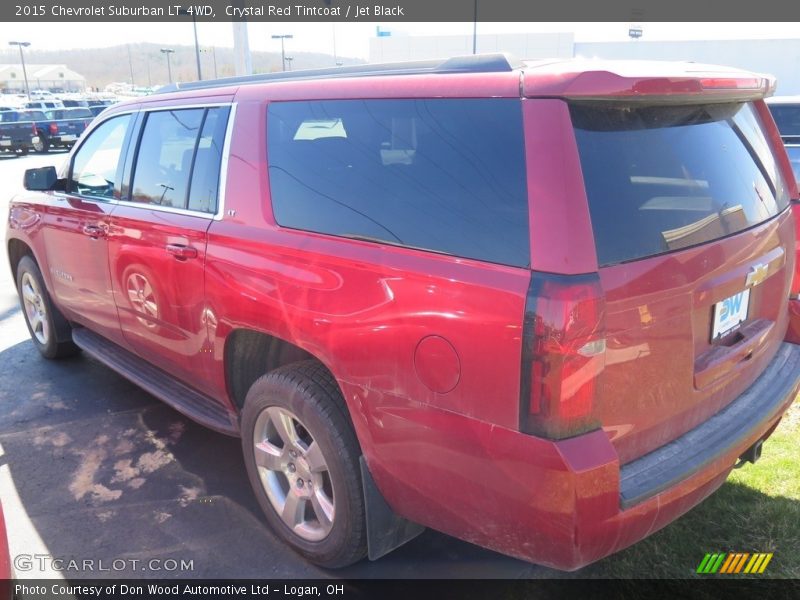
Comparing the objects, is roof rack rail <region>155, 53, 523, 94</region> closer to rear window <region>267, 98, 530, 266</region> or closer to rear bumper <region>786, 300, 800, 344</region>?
rear window <region>267, 98, 530, 266</region>

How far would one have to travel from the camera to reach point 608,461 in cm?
196

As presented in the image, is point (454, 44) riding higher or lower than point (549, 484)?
higher

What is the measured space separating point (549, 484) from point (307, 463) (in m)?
1.21

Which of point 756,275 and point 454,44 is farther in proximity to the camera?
point 454,44

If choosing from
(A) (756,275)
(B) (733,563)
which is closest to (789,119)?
(A) (756,275)

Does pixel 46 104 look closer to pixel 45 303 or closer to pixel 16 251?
pixel 16 251

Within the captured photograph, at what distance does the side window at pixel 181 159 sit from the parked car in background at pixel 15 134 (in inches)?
985

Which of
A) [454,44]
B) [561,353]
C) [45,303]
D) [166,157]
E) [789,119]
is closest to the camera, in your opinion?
[561,353]

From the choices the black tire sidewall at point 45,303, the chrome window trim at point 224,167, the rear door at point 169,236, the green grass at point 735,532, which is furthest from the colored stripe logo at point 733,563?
the black tire sidewall at point 45,303

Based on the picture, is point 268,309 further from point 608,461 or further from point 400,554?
point 608,461

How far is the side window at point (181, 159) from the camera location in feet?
10.5

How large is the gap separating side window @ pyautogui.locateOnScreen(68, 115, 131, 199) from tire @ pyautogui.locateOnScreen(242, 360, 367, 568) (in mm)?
1973

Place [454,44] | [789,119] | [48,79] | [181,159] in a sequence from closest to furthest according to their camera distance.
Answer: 1. [181,159]
2. [789,119]
3. [454,44]
4. [48,79]

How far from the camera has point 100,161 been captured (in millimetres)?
4277
